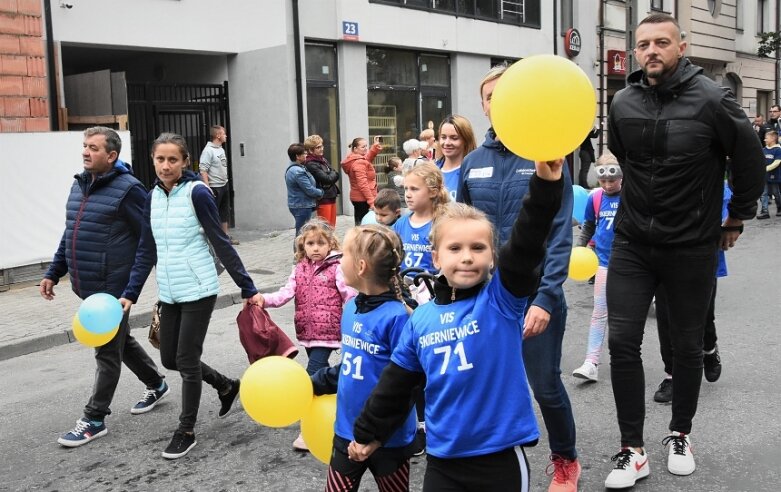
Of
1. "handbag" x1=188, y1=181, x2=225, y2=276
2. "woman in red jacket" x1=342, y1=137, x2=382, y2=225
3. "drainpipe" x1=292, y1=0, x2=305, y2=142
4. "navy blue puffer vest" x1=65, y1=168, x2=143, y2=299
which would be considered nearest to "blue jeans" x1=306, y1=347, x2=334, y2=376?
"handbag" x1=188, y1=181, x2=225, y2=276

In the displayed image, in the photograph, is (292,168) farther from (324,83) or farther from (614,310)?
(614,310)

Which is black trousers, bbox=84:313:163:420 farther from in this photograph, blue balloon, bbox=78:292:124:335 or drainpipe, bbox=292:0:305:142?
drainpipe, bbox=292:0:305:142

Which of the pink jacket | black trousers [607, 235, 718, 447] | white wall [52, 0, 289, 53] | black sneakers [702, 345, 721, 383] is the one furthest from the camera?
white wall [52, 0, 289, 53]

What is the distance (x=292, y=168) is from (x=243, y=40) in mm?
4869

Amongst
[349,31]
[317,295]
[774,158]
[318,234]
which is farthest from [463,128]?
[774,158]

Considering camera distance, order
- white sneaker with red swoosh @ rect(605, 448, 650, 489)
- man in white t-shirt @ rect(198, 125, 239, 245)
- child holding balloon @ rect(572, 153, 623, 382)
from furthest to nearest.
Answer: man in white t-shirt @ rect(198, 125, 239, 245)
child holding balloon @ rect(572, 153, 623, 382)
white sneaker with red swoosh @ rect(605, 448, 650, 489)

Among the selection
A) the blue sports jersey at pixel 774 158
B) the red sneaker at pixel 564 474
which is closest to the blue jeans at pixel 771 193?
the blue sports jersey at pixel 774 158

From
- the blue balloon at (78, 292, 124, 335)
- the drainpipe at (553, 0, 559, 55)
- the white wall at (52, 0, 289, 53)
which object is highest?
the drainpipe at (553, 0, 559, 55)

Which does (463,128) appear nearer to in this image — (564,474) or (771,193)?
(564,474)

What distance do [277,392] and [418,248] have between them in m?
1.44

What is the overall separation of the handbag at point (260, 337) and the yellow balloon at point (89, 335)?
92cm

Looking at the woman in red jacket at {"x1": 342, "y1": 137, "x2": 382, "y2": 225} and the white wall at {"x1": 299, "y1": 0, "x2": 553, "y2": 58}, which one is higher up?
the white wall at {"x1": 299, "y1": 0, "x2": 553, "y2": 58}

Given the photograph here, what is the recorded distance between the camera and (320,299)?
453cm

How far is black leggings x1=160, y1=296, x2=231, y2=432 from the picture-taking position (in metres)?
4.77
